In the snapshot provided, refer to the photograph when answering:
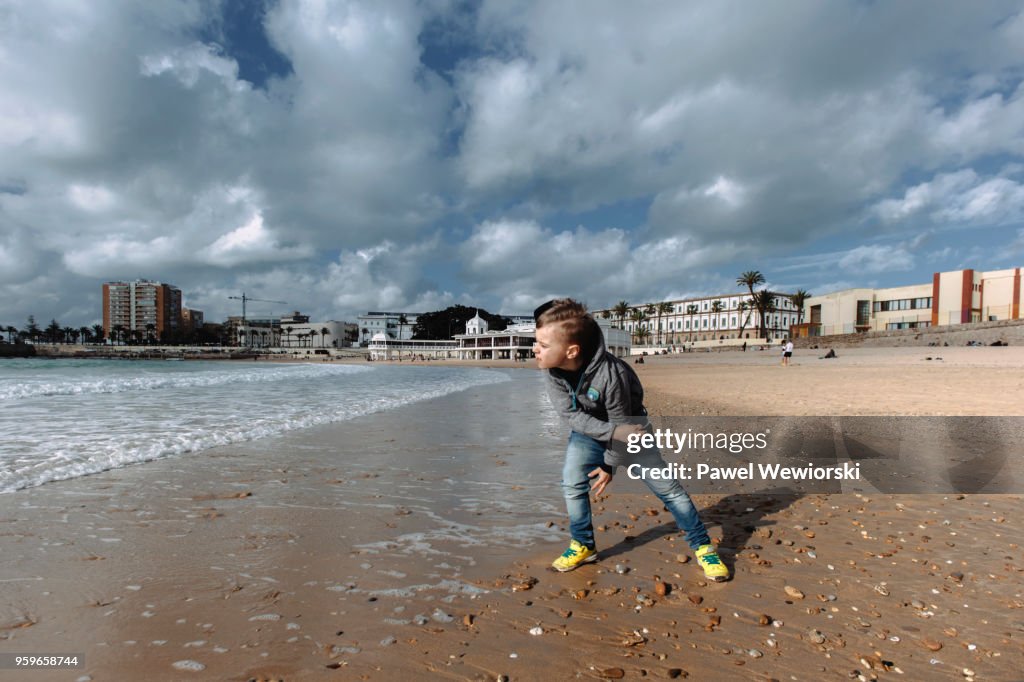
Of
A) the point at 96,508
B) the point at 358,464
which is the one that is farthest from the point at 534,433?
the point at 96,508

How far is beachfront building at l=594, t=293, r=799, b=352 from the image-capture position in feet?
319

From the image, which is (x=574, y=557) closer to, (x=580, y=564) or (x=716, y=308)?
(x=580, y=564)

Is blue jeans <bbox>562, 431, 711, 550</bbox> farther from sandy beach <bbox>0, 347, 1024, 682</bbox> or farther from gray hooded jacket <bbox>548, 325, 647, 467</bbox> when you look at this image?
sandy beach <bbox>0, 347, 1024, 682</bbox>

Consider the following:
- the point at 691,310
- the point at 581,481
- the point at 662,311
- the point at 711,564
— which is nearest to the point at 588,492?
the point at 581,481

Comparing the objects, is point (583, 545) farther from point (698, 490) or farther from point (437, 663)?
point (698, 490)

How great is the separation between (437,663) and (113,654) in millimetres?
1478

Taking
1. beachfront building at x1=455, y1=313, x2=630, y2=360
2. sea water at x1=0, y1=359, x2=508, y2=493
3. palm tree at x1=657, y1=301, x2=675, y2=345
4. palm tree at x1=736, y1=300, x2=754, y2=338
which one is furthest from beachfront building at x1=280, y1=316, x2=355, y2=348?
sea water at x1=0, y1=359, x2=508, y2=493

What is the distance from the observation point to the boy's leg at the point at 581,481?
3.18 meters

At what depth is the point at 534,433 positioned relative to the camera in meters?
8.95

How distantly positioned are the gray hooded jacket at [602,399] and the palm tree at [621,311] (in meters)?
119

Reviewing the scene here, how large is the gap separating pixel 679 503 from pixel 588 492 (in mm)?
589

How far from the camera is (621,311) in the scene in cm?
11938

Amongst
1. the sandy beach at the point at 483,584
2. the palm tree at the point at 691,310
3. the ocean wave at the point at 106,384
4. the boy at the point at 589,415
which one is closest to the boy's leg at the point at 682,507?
the boy at the point at 589,415

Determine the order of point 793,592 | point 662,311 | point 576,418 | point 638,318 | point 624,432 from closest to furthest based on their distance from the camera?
point 793,592
point 624,432
point 576,418
point 662,311
point 638,318
